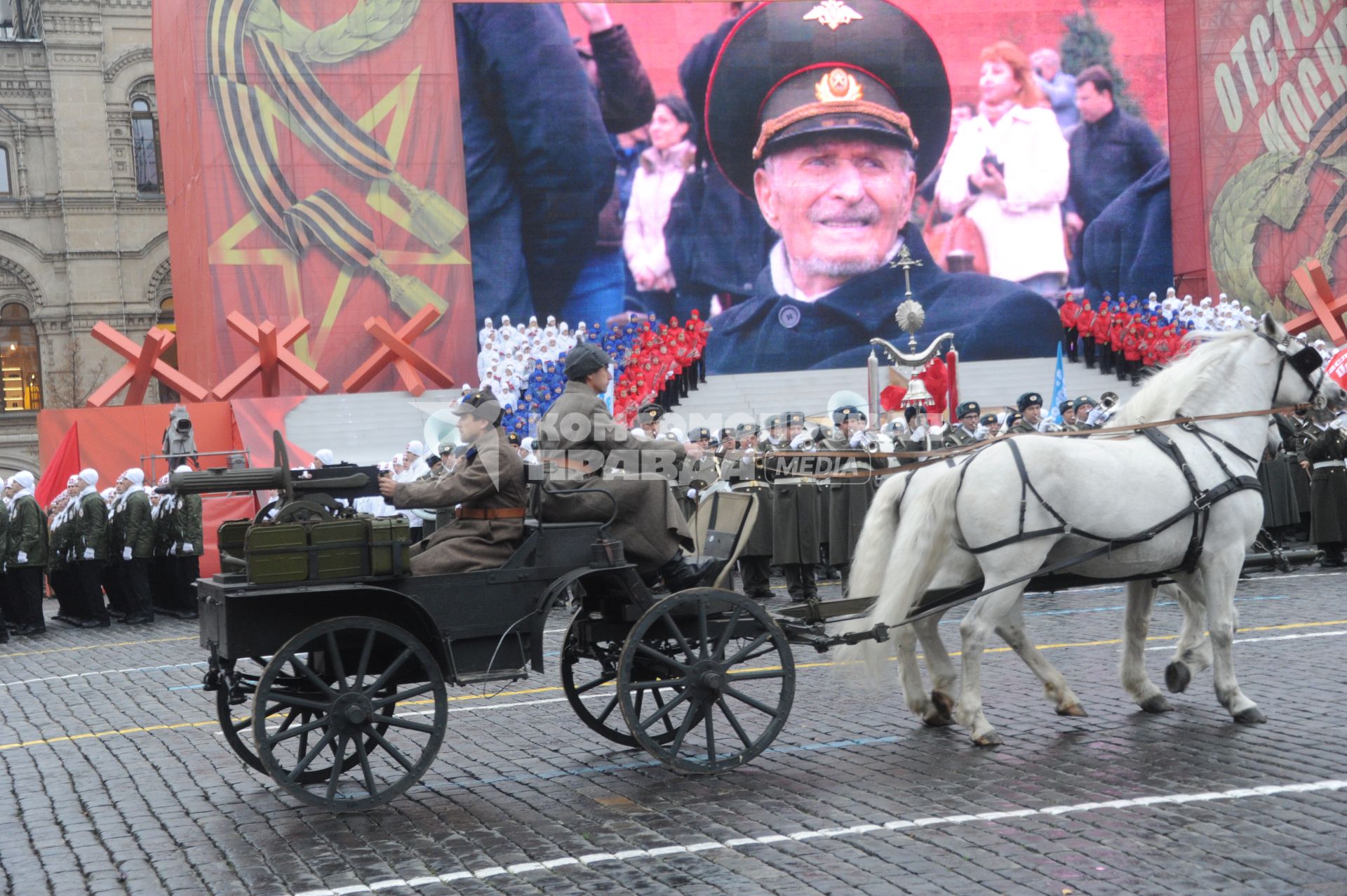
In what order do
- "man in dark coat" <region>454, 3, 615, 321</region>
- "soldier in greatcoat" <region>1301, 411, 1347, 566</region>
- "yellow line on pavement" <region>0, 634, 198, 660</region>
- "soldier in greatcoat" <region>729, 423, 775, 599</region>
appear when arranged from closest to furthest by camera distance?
"yellow line on pavement" <region>0, 634, 198, 660</region> → "soldier in greatcoat" <region>1301, 411, 1347, 566</region> → "soldier in greatcoat" <region>729, 423, 775, 599</region> → "man in dark coat" <region>454, 3, 615, 321</region>

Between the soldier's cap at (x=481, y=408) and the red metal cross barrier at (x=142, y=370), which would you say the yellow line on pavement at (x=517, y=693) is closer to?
the soldier's cap at (x=481, y=408)

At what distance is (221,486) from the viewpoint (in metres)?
6.47

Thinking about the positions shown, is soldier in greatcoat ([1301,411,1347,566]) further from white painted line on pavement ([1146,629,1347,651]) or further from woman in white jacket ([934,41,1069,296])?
woman in white jacket ([934,41,1069,296])

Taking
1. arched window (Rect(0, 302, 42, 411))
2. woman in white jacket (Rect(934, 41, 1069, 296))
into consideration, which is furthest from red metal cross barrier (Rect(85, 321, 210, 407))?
arched window (Rect(0, 302, 42, 411))

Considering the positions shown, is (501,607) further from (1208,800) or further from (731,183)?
(731,183)

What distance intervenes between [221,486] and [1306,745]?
5.42m

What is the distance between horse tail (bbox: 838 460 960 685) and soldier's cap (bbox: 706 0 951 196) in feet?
92.8

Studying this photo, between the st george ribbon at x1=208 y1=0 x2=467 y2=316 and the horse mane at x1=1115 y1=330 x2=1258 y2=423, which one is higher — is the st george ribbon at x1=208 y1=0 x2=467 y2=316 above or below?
above

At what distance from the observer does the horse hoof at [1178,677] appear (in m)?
8.21

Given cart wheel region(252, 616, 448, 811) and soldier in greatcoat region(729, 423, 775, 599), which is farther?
soldier in greatcoat region(729, 423, 775, 599)

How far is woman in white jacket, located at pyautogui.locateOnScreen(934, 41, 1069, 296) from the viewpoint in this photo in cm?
3562

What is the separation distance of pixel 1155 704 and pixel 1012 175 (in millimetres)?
29326

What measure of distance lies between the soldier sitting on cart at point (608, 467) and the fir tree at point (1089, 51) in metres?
31.7

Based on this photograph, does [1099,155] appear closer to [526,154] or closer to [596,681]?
[526,154]
